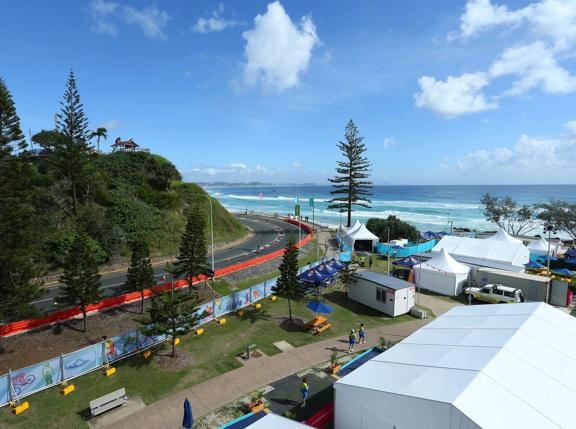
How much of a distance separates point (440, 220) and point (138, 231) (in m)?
77.8

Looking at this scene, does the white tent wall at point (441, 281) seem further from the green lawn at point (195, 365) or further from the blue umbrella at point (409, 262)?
the green lawn at point (195, 365)

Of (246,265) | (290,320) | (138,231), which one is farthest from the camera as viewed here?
(138,231)

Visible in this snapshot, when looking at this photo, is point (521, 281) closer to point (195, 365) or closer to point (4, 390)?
point (195, 365)

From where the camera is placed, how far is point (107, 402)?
1122 cm

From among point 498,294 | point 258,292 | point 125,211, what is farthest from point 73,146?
point 498,294

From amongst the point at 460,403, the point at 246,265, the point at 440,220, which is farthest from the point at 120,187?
the point at 440,220

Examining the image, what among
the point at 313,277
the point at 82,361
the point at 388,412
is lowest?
the point at 82,361

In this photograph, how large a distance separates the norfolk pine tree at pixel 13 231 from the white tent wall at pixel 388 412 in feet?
50.3

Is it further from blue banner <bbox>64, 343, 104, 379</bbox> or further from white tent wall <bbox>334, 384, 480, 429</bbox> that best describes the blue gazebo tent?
blue banner <bbox>64, 343, 104, 379</bbox>

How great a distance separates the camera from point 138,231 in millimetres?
35406

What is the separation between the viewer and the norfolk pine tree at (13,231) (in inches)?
592

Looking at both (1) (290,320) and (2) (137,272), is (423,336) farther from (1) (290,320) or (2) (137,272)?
(2) (137,272)

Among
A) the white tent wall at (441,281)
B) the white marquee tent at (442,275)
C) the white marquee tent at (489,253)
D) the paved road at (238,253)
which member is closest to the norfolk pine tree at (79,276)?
the paved road at (238,253)

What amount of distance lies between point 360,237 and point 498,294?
18.4 meters
